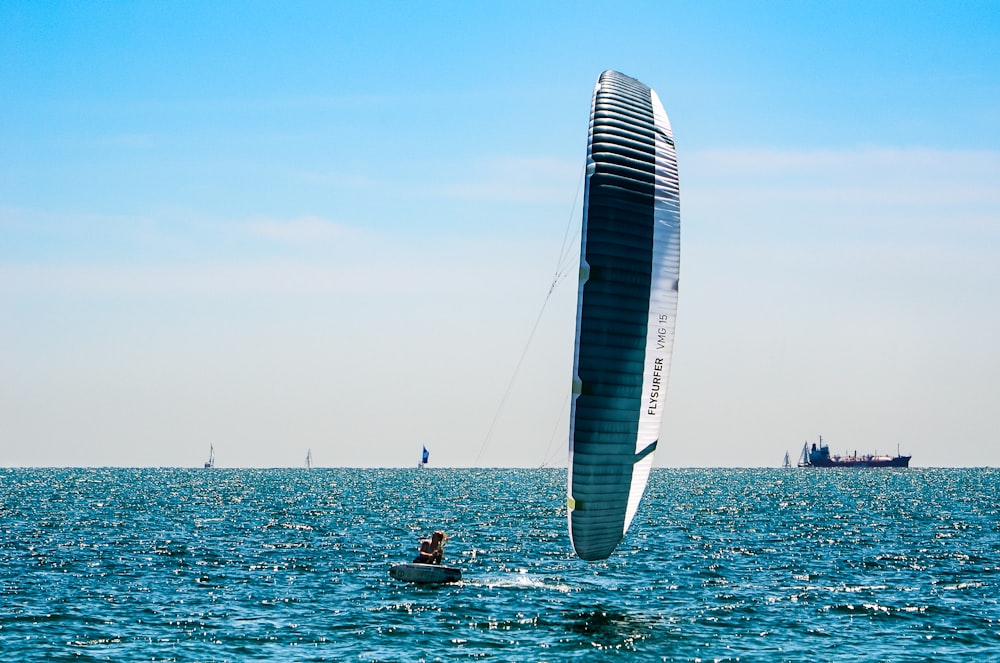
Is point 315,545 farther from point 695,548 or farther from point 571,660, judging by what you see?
point 571,660

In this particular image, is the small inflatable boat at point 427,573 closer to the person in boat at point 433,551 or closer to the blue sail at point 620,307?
the person in boat at point 433,551

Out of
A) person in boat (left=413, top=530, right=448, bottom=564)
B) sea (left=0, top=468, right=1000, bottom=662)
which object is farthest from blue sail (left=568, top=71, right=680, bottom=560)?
person in boat (left=413, top=530, right=448, bottom=564)

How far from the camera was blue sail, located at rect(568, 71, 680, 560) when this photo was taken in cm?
3272

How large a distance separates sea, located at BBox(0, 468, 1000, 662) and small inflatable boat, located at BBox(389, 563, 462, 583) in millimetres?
726

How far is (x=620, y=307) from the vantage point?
108 feet

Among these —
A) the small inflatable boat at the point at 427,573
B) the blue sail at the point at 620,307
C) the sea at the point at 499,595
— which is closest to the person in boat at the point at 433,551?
the small inflatable boat at the point at 427,573

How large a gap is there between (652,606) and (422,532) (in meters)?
36.6

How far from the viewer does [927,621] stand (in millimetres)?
39438

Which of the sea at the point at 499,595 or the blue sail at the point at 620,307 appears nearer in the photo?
the blue sail at the point at 620,307

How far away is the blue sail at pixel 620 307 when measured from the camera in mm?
32719

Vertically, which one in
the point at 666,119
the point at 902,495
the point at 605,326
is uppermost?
the point at 666,119

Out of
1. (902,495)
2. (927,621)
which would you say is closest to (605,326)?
(927,621)

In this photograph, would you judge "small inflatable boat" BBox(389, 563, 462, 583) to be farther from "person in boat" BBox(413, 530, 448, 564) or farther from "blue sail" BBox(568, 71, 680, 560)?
"blue sail" BBox(568, 71, 680, 560)

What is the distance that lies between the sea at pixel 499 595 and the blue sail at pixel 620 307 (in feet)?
16.1
